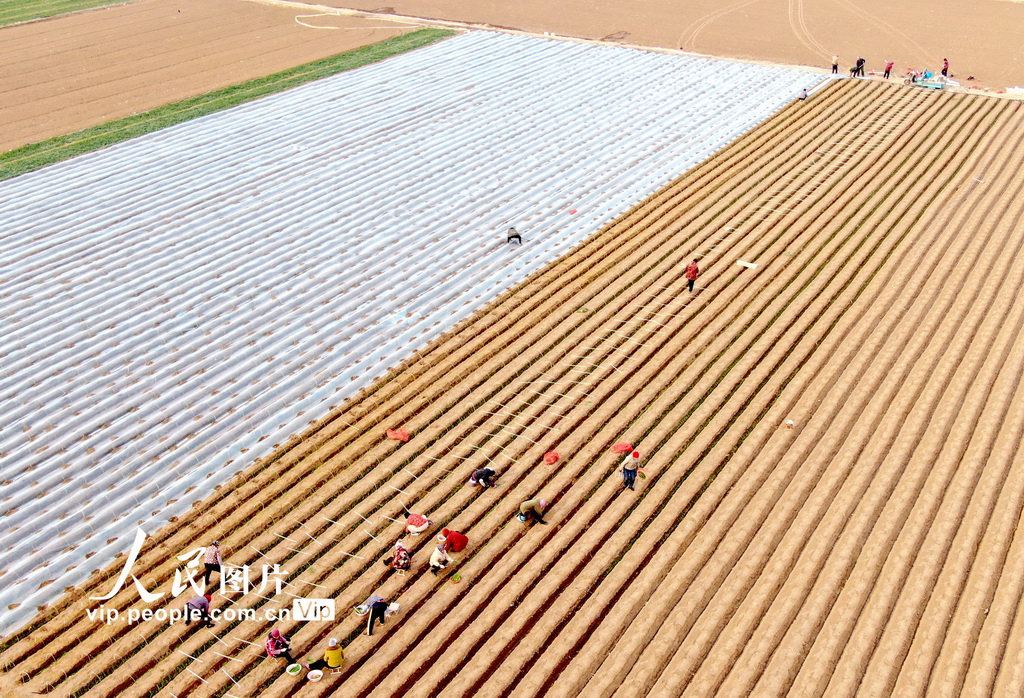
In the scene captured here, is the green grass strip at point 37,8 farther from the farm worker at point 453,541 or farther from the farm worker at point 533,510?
the farm worker at point 533,510

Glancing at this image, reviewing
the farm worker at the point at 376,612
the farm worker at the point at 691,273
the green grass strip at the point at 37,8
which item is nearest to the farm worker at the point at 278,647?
the farm worker at the point at 376,612

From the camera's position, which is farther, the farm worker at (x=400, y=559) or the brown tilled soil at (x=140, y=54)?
the brown tilled soil at (x=140, y=54)

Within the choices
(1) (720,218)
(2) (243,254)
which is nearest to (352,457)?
(2) (243,254)

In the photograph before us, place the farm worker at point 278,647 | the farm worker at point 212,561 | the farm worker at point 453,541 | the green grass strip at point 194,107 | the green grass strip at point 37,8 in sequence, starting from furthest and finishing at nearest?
the green grass strip at point 37,8 → the green grass strip at point 194,107 → the farm worker at point 453,541 → the farm worker at point 212,561 → the farm worker at point 278,647

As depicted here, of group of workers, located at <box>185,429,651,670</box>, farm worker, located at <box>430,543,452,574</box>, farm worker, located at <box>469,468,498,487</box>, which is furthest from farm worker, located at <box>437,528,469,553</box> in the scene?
farm worker, located at <box>469,468,498,487</box>

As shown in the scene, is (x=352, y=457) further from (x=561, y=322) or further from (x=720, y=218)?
(x=720, y=218)

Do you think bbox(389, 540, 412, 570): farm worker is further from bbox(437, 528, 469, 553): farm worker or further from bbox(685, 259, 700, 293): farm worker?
bbox(685, 259, 700, 293): farm worker
